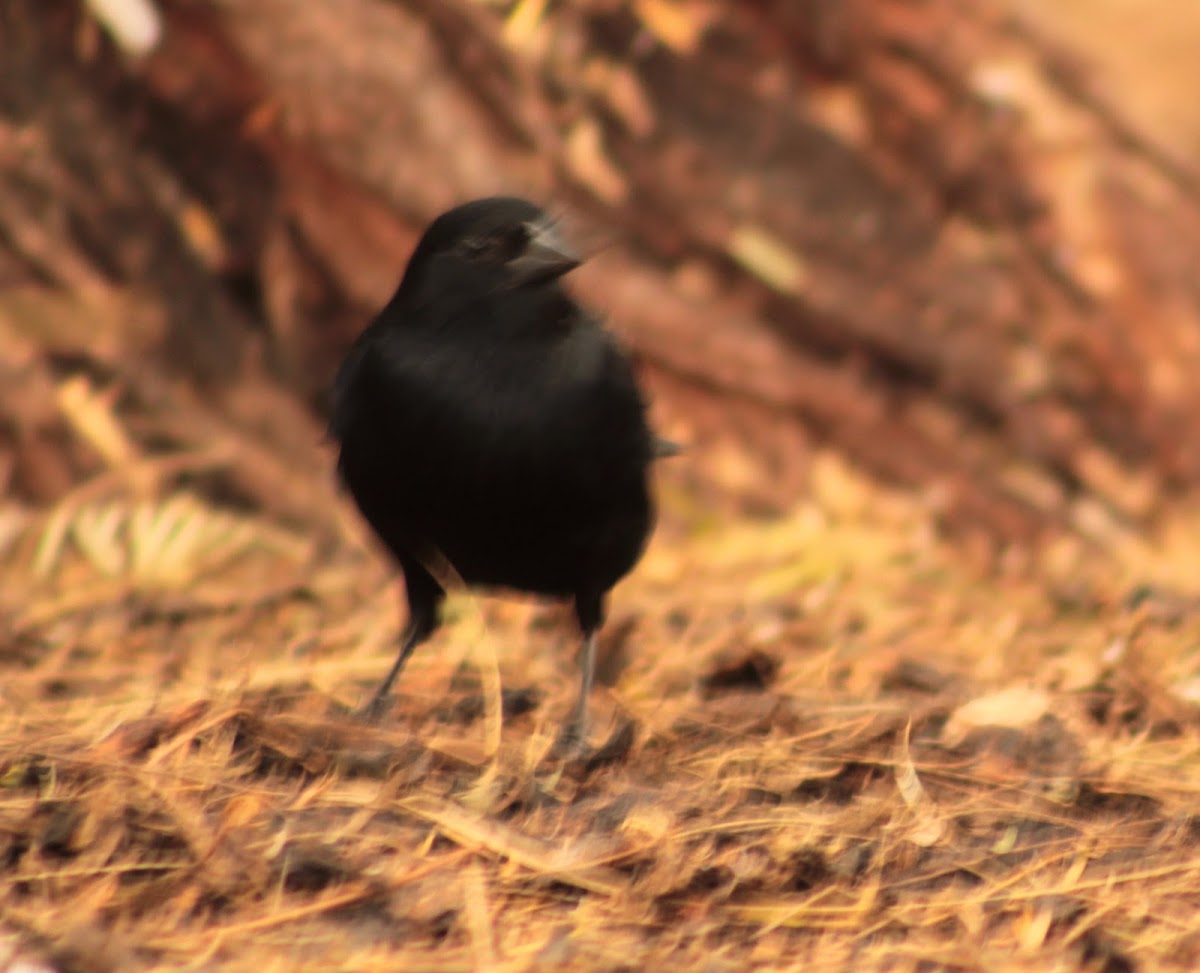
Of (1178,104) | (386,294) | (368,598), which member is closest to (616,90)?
(386,294)

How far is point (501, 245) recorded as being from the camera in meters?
2.83

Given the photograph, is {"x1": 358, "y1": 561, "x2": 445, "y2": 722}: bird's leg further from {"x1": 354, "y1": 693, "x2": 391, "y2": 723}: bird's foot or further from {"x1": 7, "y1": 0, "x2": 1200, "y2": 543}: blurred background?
{"x1": 7, "y1": 0, "x2": 1200, "y2": 543}: blurred background

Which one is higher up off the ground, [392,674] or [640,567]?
[392,674]

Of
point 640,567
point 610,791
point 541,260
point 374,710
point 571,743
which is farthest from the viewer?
point 640,567

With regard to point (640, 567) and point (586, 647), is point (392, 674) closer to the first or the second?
point (586, 647)

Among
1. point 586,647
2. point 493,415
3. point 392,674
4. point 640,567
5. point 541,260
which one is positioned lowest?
point 640,567

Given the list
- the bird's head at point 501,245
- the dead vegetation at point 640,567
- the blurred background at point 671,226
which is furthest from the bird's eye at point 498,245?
the blurred background at point 671,226

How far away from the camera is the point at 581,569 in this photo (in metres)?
2.96

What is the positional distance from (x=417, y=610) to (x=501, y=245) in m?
0.78

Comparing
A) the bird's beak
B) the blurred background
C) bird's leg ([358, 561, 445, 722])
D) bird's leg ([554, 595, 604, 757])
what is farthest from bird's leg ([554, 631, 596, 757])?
the blurred background

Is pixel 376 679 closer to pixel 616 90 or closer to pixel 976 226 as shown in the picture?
pixel 616 90

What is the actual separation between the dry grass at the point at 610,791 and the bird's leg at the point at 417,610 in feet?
0.20

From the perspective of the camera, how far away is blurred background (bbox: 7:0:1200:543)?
4211mm

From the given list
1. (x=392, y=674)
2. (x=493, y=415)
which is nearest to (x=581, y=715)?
(x=392, y=674)
